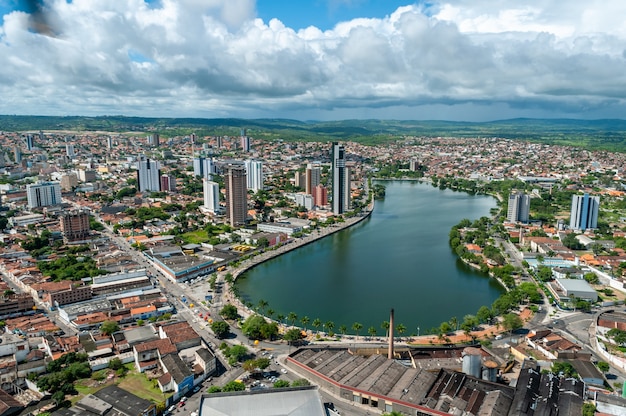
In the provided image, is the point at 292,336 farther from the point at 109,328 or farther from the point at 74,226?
the point at 74,226

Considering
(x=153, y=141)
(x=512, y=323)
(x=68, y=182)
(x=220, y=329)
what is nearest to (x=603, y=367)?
(x=512, y=323)

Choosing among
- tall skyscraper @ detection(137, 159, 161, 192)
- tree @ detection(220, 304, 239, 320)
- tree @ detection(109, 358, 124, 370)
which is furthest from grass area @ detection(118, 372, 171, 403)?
tall skyscraper @ detection(137, 159, 161, 192)

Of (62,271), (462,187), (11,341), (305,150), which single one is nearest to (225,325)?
(11,341)

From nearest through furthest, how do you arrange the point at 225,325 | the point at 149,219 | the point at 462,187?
1. the point at 225,325
2. the point at 149,219
3. the point at 462,187

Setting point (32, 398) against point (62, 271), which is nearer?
point (32, 398)

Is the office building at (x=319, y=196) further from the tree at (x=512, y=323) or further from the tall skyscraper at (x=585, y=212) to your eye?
the tree at (x=512, y=323)

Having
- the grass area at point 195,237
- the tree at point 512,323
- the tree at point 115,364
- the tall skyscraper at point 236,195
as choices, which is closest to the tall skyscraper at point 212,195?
the tall skyscraper at point 236,195

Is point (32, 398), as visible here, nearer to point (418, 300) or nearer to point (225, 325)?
point (225, 325)
